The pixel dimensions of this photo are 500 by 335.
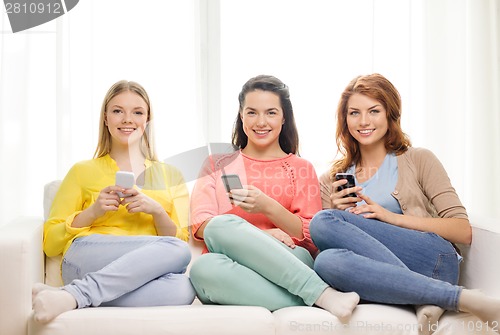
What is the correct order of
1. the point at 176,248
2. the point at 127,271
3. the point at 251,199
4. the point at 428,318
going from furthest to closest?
the point at 251,199
the point at 176,248
the point at 127,271
the point at 428,318

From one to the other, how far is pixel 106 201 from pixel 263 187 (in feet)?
1.87

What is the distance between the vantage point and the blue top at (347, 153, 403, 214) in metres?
2.30

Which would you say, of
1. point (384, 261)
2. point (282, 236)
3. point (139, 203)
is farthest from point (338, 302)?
point (139, 203)

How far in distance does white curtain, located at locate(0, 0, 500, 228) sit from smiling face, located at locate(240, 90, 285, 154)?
3.55 feet

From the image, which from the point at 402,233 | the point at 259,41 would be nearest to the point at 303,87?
the point at 259,41

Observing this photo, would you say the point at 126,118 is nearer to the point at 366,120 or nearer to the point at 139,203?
the point at 139,203

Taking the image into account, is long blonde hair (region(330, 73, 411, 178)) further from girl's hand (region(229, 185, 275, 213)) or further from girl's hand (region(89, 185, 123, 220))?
girl's hand (region(89, 185, 123, 220))

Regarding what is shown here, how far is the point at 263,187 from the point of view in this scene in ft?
7.89

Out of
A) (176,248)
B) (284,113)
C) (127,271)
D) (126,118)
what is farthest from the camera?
(284,113)

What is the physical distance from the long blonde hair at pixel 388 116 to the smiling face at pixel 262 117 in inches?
9.3

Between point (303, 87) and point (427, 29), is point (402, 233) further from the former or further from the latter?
point (427, 29)

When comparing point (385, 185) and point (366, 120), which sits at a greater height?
point (366, 120)

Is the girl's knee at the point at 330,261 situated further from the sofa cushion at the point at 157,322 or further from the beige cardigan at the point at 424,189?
the beige cardigan at the point at 424,189

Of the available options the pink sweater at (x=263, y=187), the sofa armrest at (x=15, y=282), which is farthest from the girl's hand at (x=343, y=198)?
the sofa armrest at (x=15, y=282)
